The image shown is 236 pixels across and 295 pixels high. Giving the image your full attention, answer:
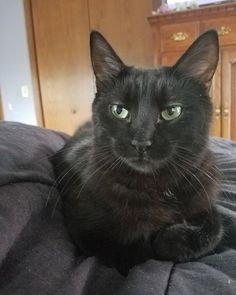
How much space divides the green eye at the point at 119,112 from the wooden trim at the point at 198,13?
147cm

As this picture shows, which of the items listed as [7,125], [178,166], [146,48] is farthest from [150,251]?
[146,48]

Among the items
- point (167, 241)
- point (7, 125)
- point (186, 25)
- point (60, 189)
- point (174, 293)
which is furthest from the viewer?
point (186, 25)

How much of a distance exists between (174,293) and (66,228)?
28 centimetres

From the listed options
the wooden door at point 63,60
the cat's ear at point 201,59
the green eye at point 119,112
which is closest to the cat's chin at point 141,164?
the green eye at point 119,112

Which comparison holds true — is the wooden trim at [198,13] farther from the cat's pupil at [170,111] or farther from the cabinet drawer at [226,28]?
the cat's pupil at [170,111]

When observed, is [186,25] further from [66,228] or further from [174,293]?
[174,293]

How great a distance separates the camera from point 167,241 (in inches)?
28.7

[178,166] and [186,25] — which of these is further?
[186,25]

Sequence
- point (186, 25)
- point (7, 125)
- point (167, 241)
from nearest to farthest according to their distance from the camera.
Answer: point (167, 241)
point (7, 125)
point (186, 25)

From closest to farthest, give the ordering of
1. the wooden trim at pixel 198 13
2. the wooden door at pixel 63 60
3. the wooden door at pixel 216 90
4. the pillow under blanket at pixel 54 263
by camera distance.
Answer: the pillow under blanket at pixel 54 263 < the wooden trim at pixel 198 13 < the wooden door at pixel 216 90 < the wooden door at pixel 63 60

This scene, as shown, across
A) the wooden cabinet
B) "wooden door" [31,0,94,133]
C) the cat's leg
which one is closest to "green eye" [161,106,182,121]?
the cat's leg

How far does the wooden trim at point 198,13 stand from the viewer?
6.54 ft

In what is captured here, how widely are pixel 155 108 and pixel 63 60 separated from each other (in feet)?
8.93

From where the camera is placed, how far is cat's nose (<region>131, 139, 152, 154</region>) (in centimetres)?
72
